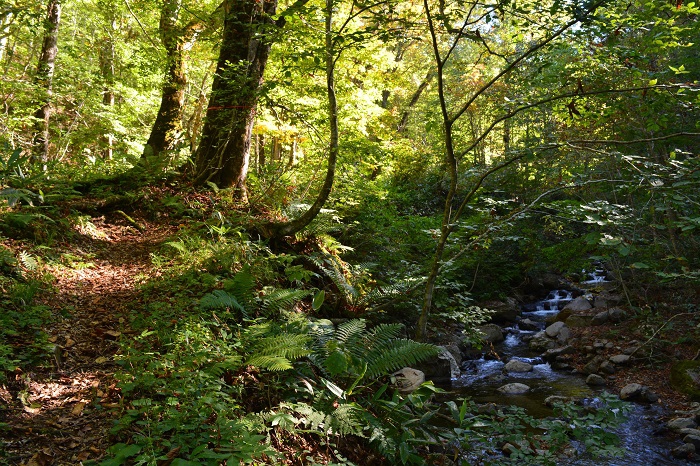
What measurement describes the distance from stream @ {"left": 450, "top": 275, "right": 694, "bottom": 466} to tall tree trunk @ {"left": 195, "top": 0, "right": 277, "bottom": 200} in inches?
203

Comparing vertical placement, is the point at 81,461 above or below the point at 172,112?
below

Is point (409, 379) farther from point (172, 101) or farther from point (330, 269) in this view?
point (172, 101)

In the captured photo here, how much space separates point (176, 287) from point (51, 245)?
6.18 feet

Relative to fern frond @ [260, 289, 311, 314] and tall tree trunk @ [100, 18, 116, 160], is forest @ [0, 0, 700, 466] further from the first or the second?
tall tree trunk @ [100, 18, 116, 160]

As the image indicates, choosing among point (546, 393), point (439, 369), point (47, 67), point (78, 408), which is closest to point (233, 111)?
point (47, 67)

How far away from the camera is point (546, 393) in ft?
26.6

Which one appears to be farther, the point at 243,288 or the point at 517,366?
the point at 517,366

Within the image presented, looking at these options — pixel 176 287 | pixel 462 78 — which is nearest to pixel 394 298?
pixel 176 287

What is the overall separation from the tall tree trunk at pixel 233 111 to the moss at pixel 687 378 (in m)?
8.06

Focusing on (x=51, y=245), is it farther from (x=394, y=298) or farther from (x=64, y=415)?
(x=394, y=298)

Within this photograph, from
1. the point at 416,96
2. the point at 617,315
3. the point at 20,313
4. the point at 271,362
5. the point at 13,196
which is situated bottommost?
the point at 617,315

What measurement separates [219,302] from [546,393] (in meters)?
6.36

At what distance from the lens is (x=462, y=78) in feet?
64.8

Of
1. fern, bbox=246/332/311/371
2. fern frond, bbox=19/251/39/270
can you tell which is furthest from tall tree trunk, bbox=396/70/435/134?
fern, bbox=246/332/311/371
